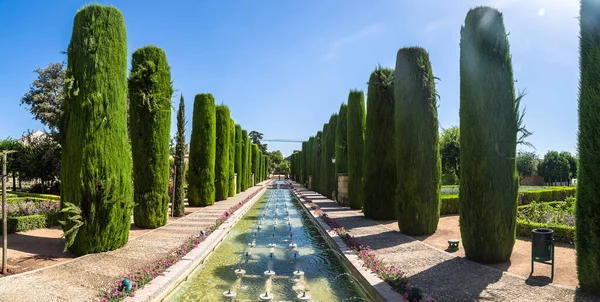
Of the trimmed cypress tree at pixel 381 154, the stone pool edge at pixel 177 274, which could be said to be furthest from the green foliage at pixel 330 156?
the stone pool edge at pixel 177 274

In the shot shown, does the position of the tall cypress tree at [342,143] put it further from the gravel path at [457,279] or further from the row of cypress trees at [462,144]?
the gravel path at [457,279]

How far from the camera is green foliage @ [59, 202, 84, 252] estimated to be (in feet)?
25.3

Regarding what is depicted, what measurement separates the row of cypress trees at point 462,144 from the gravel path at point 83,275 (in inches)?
279

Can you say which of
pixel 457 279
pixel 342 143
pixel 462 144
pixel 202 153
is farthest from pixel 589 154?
Answer: pixel 202 153

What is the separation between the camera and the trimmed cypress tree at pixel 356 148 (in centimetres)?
1827

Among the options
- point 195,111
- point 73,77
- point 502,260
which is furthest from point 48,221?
point 502,260

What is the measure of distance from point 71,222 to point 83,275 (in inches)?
85.1

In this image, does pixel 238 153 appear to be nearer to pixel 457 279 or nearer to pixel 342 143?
pixel 342 143

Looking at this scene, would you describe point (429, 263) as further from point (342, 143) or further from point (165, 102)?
point (342, 143)

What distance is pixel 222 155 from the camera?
2417cm

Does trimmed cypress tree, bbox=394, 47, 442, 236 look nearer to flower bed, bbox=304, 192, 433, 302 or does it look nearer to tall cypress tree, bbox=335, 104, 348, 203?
flower bed, bbox=304, 192, 433, 302

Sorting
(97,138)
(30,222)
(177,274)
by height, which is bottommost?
(177,274)

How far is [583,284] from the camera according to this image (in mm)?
5801

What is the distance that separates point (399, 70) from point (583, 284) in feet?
26.9
